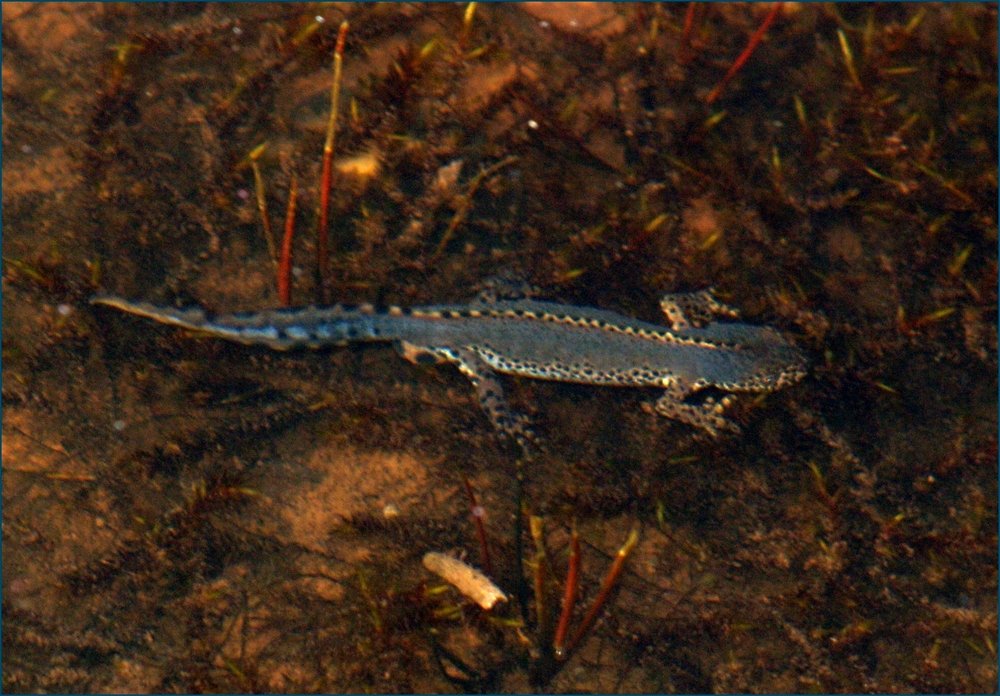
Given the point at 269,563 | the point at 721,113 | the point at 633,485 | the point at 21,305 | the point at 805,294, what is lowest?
the point at 269,563

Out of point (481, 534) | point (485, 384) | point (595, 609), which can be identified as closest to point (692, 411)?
point (485, 384)

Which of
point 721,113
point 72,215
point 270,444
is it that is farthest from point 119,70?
point 721,113

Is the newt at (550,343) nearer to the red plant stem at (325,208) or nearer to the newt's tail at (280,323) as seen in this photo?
the newt's tail at (280,323)

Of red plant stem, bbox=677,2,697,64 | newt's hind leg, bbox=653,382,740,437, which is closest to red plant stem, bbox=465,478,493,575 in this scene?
newt's hind leg, bbox=653,382,740,437

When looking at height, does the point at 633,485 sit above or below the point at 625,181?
below

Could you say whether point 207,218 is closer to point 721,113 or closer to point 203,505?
point 203,505

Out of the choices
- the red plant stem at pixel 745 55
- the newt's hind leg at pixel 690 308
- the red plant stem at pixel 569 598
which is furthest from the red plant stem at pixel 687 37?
the red plant stem at pixel 569 598
